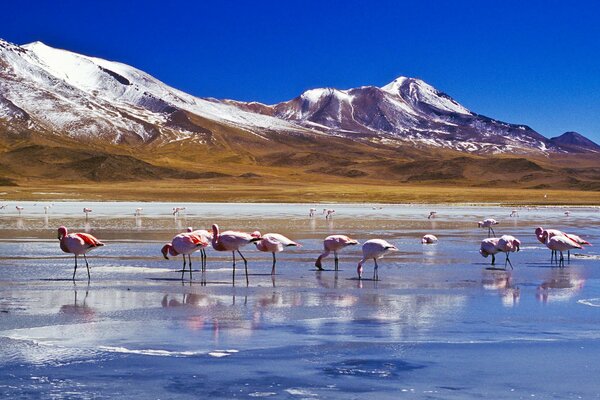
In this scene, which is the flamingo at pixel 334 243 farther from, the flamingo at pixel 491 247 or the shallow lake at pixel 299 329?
the flamingo at pixel 491 247

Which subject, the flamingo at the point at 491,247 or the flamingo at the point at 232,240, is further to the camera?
the flamingo at the point at 491,247

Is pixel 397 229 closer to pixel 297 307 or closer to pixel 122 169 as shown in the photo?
pixel 297 307

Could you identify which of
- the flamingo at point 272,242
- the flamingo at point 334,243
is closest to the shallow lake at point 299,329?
Result: the flamingo at point 334,243

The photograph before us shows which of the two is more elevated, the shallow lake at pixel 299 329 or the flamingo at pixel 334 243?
the flamingo at pixel 334 243

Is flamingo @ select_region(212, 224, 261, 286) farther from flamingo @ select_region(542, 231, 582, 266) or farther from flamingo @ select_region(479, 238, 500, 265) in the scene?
flamingo @ select_region(542, 231, 582, 266)

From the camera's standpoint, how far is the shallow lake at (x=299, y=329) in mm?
7852

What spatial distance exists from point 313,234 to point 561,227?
37.3 ft

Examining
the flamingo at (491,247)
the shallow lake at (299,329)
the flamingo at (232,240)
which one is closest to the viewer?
the shallow lake at (299,329)

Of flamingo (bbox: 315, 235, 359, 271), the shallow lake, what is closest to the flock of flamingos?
flamingo (bbox: 315, 235, 359, 271)

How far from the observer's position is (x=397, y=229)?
32.3 metres

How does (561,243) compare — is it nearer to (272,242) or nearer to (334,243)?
(334,243)

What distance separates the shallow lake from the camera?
7.85 m

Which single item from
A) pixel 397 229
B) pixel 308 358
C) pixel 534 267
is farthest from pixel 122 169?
pixel 308 358

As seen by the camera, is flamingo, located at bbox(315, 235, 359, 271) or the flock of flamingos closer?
the flock of flamingos
